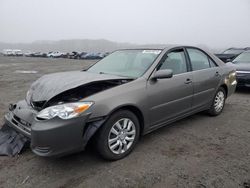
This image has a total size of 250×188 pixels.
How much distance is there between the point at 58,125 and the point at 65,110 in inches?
7.5

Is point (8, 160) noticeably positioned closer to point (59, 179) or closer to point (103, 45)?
point (59, 179)

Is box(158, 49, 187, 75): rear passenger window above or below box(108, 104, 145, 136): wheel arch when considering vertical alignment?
above

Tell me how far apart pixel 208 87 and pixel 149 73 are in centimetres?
163

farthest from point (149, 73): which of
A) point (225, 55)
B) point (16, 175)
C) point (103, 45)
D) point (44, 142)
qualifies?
point (103, 45)

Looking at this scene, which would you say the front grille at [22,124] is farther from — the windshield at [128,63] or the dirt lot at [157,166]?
the windshield at [128,63]

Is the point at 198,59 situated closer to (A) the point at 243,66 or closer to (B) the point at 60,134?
(B) the point at 60,134

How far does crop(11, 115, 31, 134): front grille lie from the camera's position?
114 inches

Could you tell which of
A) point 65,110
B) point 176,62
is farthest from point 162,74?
point 65,110

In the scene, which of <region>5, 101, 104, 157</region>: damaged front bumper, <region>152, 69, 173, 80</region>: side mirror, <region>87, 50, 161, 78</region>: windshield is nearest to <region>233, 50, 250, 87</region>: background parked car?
<region>87, 50, 161, 78</region>: windshield

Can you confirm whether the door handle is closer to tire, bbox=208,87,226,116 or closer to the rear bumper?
tire, bbox=208,87,226,116

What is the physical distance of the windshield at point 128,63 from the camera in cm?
364

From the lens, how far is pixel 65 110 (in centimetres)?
264

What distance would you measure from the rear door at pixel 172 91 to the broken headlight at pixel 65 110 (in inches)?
41.1

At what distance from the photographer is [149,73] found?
3430 millimetres
